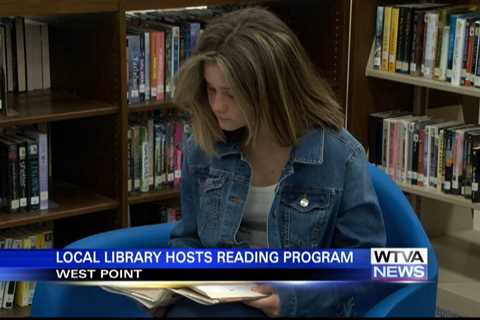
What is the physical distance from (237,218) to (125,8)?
124 centimetres

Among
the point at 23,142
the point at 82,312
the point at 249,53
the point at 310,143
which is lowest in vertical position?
the point at 82,312

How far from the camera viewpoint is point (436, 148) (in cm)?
353

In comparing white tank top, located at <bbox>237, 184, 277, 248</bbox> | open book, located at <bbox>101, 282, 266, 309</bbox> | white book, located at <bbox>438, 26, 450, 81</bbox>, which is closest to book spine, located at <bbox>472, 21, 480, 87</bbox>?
white book, located at <bbox>438, 26, 450, 81</bbox>

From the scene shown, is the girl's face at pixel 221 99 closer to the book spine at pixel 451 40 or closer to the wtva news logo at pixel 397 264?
the wtva news logo at pixel 397 264

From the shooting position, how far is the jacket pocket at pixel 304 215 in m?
2.04

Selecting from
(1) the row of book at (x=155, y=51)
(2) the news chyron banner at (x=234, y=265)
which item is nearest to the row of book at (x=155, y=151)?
(1) the row of book at (x=155, y=51)

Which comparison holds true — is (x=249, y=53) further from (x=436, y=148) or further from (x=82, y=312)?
(x=436, y=148)

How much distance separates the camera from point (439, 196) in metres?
3.52

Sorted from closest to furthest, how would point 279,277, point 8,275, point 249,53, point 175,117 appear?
1. point 279,277
2. point 8,275
3. point 249,53
4. point 175,117

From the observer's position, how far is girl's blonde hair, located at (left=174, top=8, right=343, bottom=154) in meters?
1.92

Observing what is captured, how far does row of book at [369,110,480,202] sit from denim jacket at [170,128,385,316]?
1455 millimetres

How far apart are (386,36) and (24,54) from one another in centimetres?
142

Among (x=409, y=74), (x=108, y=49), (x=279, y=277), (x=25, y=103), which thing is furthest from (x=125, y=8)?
(x=279, y=277)

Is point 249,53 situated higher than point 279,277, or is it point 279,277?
point 249,53
